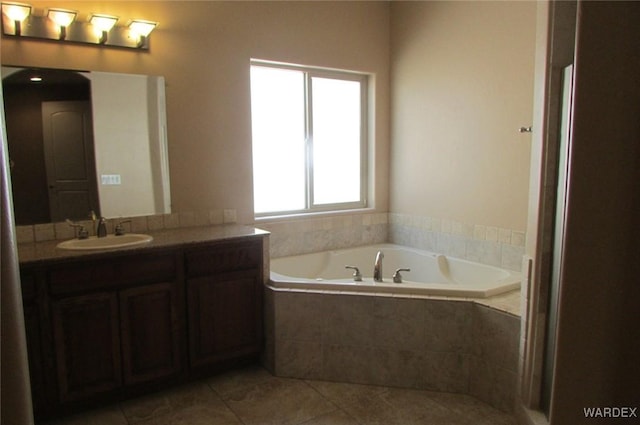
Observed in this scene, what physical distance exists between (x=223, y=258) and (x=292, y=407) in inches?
37.1

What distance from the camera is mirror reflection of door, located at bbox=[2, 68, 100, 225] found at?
2.47 meters

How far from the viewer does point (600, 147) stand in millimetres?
312

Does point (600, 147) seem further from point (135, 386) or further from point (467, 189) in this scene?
point (467, 189)

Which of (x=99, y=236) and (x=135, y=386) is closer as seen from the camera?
(x=135, y=386)

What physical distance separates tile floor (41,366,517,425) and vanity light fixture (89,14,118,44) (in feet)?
7.15

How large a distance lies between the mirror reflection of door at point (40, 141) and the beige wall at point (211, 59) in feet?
0.40

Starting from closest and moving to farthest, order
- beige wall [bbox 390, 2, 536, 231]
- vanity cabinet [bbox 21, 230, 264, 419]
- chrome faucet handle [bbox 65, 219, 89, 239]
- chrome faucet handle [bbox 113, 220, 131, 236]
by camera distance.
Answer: vanity cabinet [bbox 21, 230, 264, 419] < chrome faucet handle [bbox 65, 219, 89, 239] < chrome faucet handle [bbox 113, 220, 131, 236] < beige wall [bbox 390, 2, 536, 231]

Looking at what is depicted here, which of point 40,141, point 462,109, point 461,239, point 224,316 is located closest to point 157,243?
point 224,316

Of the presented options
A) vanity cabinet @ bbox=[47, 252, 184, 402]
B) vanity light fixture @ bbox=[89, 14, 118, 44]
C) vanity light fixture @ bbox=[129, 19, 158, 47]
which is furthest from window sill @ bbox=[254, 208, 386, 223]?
vanity light fixture @ bbox=[89, 14, 118, 44]

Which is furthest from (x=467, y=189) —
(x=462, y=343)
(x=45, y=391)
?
(x=45, y=391)

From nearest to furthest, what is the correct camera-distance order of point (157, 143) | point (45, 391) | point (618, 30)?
point (618, 30) → point (45, 391) → point (157, 143)

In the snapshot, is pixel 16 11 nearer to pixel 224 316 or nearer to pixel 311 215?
pixel 224 316

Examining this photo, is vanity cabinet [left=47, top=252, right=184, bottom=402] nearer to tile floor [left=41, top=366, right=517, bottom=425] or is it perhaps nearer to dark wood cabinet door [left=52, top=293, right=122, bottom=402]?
dark wood cabinet door [left=52, top=293, right=122, bottom=402]

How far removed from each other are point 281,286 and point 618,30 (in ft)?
8.43
